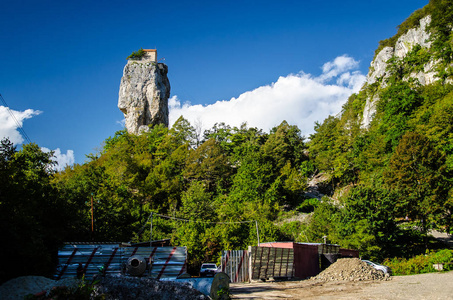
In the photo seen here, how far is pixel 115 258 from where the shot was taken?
1783cm

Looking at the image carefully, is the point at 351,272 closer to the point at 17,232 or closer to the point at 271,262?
the point at 271,262

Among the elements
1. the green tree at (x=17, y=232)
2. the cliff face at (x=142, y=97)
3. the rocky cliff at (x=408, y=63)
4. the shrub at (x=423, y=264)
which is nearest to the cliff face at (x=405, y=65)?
the rocky cliff at (x=408, y=63)

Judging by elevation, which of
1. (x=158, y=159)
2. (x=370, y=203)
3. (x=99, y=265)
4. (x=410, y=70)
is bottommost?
(x=99, y=265)

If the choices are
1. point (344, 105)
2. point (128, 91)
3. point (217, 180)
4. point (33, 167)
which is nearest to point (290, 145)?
point (217, 180)

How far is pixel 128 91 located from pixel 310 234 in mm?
53962

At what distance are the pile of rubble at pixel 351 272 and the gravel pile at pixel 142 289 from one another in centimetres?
1201

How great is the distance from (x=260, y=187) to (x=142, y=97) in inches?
1526

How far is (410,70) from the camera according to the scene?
178 ft

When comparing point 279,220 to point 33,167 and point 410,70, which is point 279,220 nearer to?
point 33,167

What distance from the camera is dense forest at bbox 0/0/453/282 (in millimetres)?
17969

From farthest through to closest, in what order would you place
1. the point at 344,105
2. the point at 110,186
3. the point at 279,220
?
1. the point at 344,105
2. the point at 279,220
3. the point at 110,186

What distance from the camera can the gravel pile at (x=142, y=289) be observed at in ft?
32.5

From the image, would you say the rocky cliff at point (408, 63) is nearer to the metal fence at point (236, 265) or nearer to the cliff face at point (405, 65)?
the cliff face at point (405, 65)

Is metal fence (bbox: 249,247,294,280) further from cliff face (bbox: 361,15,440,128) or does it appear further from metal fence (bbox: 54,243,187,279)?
cliff face (bbox: 361,15,440,128)
